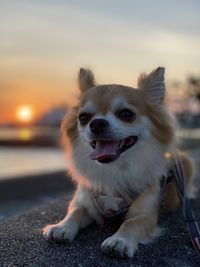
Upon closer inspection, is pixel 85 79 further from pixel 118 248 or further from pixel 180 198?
pixel 118 248

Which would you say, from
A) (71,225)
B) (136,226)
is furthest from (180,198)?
(71,225)

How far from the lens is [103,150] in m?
3.58

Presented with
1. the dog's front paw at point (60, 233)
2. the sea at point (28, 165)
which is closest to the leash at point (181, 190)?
the dog's front paw at point (60, 233)

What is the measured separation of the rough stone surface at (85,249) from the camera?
3.10 m

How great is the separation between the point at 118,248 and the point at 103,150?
2.61 ft

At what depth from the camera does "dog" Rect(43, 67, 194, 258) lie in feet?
11.7

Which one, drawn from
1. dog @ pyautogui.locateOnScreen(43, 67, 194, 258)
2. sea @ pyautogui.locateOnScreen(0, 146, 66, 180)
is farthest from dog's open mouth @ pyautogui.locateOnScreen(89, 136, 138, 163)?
sea @ pyautogui.locateOnScreen(0, 146, 66, 180)

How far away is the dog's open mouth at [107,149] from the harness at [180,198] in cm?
45

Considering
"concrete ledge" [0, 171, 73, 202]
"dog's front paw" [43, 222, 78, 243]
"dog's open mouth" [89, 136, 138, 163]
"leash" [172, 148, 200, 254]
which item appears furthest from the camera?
"concrete ledge" [0, 171, 73, 202]

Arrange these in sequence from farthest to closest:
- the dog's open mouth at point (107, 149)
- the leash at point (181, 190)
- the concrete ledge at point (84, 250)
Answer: the leash at point (181, 190)
the dog's open mouth at point (107, 149)
the concrete ledge at point (84, 250)

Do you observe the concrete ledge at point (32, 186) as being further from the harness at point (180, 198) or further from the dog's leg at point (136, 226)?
the dog's leg at point (136, 226)

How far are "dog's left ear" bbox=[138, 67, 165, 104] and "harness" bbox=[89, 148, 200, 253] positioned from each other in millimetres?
553

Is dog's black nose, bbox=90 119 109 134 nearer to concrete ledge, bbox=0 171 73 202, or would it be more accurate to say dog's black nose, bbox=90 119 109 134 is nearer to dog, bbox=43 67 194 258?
dog, bbox=43 67 194 258

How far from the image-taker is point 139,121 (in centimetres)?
378
